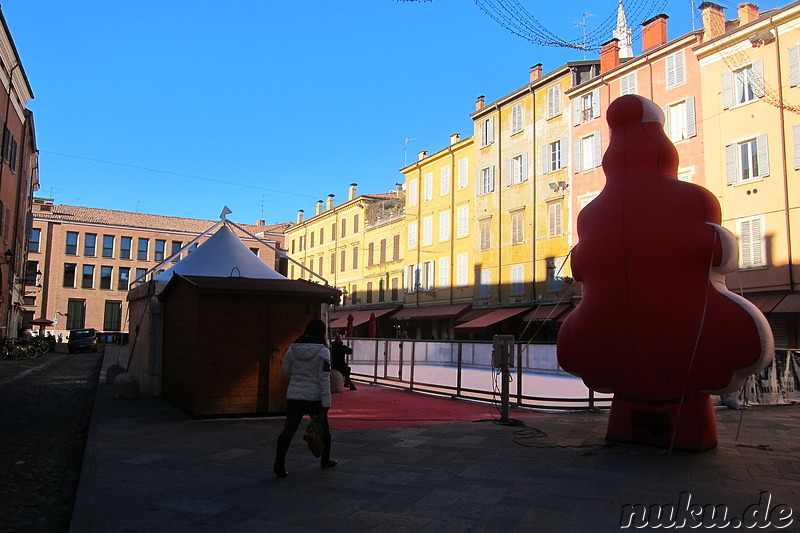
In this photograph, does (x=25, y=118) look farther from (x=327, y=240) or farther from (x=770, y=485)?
(x=770, y=485)

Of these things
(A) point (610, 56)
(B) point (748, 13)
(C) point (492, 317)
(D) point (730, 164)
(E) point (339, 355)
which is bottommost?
(E) point (339, 355)

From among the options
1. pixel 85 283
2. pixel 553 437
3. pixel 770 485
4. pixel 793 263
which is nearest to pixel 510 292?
pixel 793 263

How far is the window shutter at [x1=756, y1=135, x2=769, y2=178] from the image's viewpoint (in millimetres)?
23203

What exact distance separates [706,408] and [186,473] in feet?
19.7

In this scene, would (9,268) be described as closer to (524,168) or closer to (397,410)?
(524,168)

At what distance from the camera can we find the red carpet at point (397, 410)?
10.4 metres

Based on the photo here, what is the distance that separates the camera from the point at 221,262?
14.8 m

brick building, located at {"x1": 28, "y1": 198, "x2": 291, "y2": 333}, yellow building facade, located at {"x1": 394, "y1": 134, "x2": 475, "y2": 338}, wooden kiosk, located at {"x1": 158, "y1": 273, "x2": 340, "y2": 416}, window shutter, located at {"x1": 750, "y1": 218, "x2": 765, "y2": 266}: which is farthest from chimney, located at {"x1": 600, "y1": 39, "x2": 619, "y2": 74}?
brick building, located at {"x1": 28, "y1": 198, "x2": 291, "y2": 333}

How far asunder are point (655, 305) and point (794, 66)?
2053cm

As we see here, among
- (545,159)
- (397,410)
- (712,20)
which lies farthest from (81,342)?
(712,20)

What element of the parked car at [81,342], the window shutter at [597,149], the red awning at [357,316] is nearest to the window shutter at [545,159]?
the window shutter at [597,149]

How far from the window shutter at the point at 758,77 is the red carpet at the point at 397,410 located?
1815 cm

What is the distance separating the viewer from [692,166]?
26078 mm

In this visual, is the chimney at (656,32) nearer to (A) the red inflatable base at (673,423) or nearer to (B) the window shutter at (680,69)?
(B) the window shutter at (680,69)
